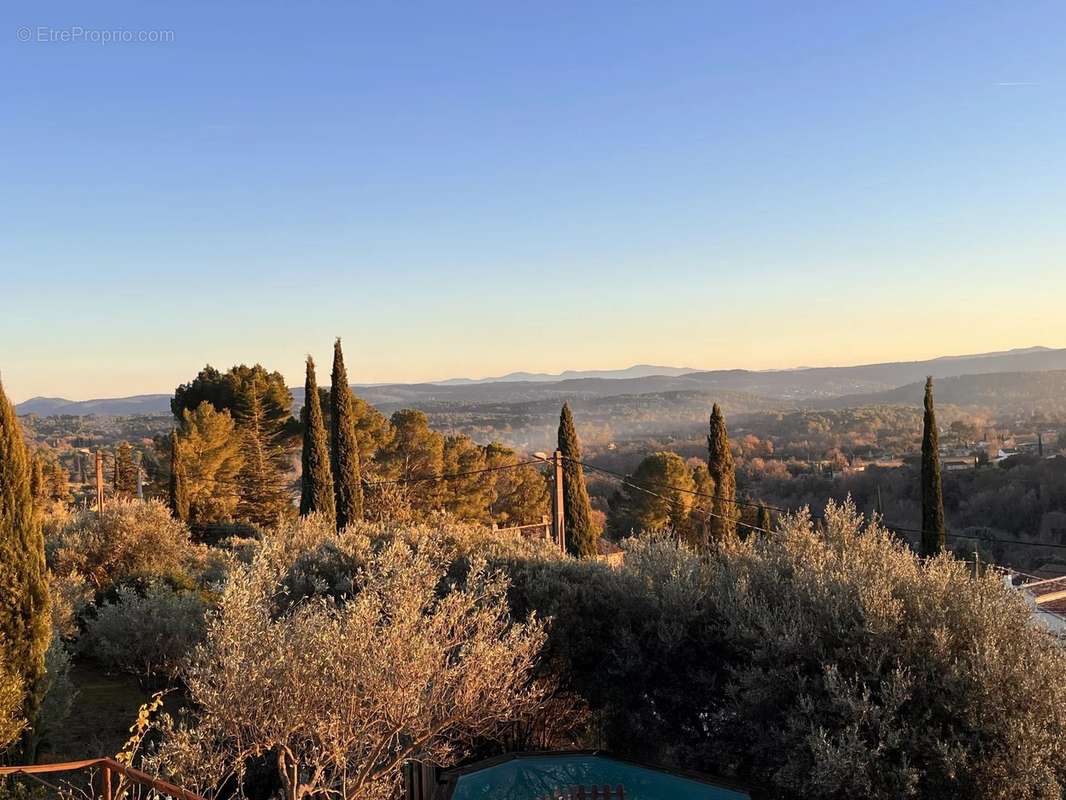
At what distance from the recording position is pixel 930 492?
1944 cm

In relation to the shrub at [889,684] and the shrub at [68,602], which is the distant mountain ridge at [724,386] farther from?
the shrub at [889,684]

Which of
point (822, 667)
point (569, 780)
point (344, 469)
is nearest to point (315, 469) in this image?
point (344, 469)

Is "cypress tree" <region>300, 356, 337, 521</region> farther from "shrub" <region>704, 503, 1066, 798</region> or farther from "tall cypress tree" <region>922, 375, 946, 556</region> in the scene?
"shrub" <region>704, 503, 1066, 798</region>

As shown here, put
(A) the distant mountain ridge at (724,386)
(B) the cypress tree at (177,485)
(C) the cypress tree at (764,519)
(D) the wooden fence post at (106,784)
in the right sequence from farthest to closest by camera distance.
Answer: (A) the distant mountain ridge at (724,386)
(C) the cypress tree at (764,519)
(B) the cypress tree at (177,485)
(D) the wooden fence post at (106,784)

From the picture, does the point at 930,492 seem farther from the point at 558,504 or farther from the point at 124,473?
the point at 124,473

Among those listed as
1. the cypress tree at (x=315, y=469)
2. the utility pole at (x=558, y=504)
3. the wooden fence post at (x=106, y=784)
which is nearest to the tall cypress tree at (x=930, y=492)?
the utility pole at (x=558, y=504)

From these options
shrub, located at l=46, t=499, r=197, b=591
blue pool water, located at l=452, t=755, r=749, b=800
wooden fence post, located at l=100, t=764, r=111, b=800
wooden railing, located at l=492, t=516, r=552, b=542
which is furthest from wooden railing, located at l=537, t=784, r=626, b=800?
shrub, located at l=46, t=499, r=197, b=591

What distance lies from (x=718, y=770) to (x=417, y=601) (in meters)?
3.77

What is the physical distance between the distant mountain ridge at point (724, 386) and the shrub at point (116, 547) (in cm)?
7200

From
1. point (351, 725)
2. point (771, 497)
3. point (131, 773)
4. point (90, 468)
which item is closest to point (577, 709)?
point (351, 725)

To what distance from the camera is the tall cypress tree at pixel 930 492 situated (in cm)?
1855

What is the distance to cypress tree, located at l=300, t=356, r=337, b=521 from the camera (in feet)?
74.8

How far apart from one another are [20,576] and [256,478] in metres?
22.3

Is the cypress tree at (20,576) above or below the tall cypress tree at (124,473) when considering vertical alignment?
above
